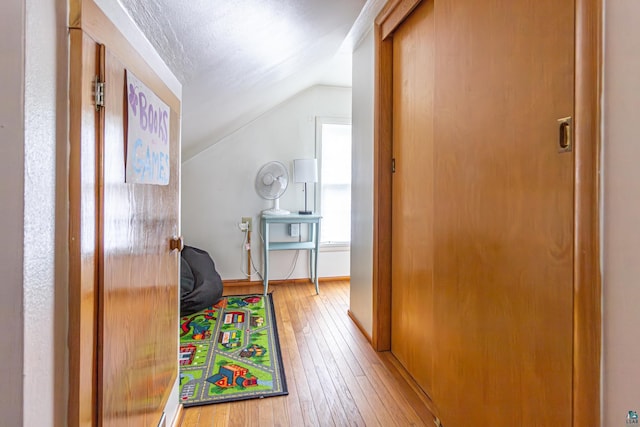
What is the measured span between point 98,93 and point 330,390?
5.34 feet

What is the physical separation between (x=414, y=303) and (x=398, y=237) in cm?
41

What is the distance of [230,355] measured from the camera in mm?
1998

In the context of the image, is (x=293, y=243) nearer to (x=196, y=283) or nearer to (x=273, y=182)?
(x=273, y=182)

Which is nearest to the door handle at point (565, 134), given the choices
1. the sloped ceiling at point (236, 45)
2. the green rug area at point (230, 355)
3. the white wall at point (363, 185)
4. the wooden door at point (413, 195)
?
the wooden door at point (413, 195)

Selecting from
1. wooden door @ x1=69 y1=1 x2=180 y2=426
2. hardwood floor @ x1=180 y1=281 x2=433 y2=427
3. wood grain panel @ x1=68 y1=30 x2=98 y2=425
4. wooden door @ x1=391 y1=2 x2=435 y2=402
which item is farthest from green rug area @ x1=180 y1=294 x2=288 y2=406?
wood grain panel @ x1=68 y1=30 x2=98 y2=425

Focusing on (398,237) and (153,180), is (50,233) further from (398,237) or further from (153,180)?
(398,237)

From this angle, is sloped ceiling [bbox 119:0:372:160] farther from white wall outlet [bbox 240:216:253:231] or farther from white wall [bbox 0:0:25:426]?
white wall outlet [bbox 240:216:253:231]

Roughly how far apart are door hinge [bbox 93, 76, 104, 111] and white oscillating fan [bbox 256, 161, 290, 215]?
2756mm

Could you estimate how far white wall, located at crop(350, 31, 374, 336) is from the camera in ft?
7.31

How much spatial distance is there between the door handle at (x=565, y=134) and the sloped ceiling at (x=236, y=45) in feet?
3.45

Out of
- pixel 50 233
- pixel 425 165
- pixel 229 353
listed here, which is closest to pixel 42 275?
pixel 50 233

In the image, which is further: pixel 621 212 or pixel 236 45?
pixel 236 45

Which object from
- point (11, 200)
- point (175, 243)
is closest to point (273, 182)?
point (175, 243)

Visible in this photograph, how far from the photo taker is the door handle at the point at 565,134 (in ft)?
2.58
